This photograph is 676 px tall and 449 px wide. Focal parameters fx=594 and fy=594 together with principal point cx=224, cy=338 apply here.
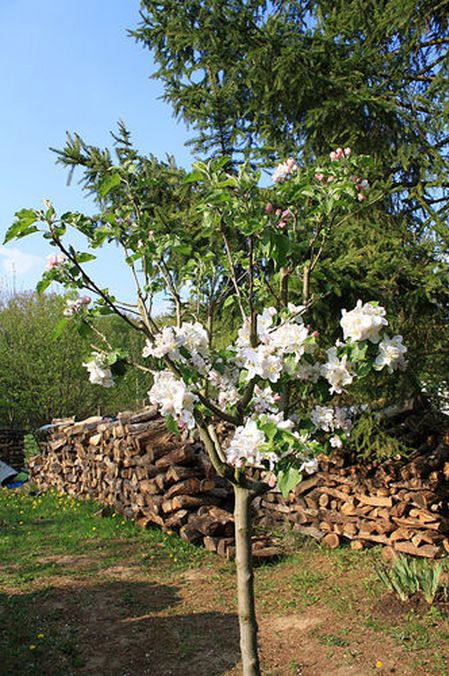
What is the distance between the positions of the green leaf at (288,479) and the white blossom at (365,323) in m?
0.56

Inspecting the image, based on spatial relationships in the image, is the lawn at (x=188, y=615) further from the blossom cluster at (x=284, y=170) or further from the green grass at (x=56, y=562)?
the blossom cluster at (x=284, y=170)

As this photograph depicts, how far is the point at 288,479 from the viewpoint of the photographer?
222cm

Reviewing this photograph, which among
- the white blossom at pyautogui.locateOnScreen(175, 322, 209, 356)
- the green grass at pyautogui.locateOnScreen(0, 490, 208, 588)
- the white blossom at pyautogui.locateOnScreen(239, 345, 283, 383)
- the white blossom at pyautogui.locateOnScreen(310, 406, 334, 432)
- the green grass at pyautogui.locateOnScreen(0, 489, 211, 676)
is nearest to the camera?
the white blossom at pyautogui.locateOnScreen(239, 345, 283, 383)

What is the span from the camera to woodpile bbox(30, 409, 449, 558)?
5492mm

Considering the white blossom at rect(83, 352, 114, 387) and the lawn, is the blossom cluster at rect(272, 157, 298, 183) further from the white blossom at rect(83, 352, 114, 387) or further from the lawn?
the lawn

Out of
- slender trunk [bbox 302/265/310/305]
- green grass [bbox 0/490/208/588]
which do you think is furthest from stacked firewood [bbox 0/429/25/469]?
slender trunk [bbox 302/265/310/305]

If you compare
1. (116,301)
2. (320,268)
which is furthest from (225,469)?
(320,268)

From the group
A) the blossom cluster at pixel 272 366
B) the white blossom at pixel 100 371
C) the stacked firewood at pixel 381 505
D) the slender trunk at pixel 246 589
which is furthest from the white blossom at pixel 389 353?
the stacked firewood at pixel 381 505

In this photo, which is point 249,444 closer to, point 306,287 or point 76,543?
point 306,287

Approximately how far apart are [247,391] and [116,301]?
787mm

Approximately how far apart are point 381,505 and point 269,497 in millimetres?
1582

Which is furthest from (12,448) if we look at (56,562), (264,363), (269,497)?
(264,363)

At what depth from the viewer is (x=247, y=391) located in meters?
2.67

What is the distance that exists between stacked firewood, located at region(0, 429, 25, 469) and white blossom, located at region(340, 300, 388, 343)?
16.3m
